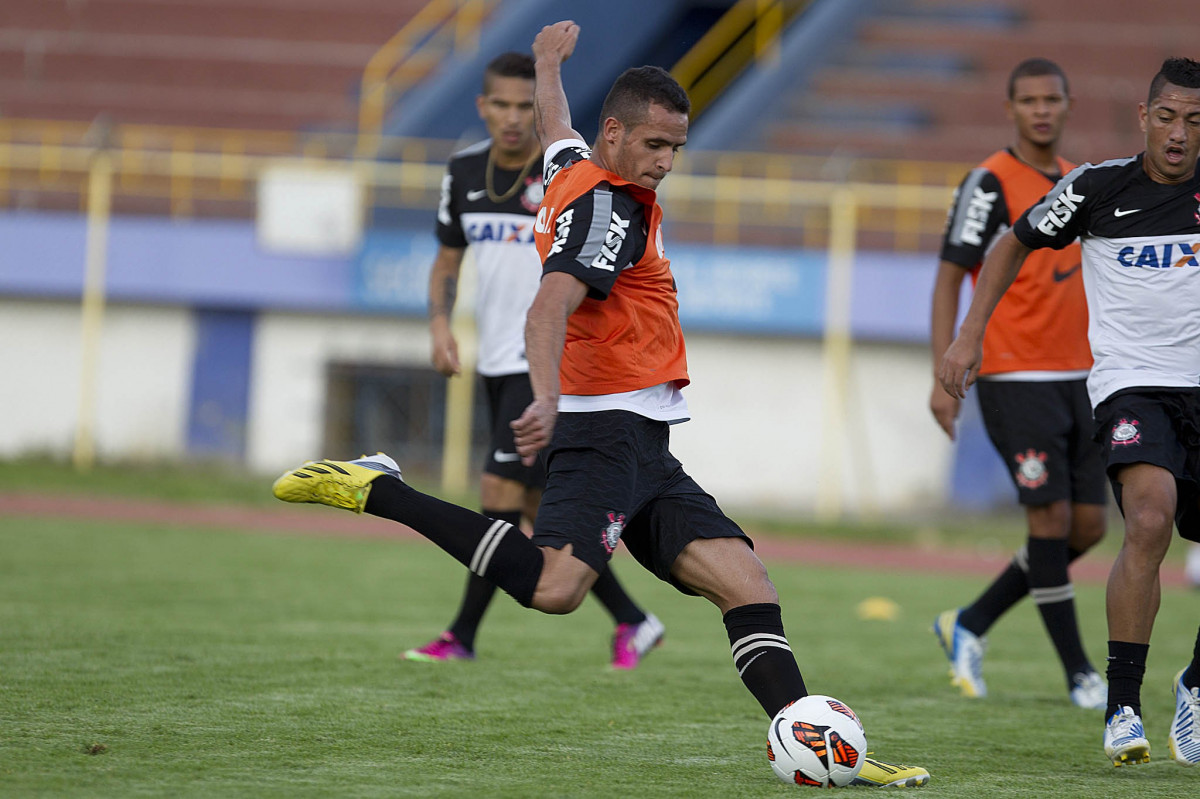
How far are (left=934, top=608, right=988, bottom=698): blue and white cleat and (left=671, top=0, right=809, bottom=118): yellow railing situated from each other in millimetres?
18453

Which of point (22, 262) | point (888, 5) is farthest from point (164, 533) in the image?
point (888, 5)

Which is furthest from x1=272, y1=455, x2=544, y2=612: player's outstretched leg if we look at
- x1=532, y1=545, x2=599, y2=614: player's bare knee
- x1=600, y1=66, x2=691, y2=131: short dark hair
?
x1=600, y1=66, x2=691, y2=131: short dark hair

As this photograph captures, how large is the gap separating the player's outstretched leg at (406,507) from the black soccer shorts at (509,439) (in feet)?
6.53

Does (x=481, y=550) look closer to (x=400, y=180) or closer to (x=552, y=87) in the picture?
(x=552, y=87)

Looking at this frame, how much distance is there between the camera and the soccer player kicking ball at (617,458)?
13.7ft

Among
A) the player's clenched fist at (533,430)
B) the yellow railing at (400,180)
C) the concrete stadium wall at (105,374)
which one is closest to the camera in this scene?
the player's clenched fist at (533,430)

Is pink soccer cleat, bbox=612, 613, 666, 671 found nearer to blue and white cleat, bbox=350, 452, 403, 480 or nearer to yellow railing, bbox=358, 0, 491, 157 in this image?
blue and white cleat, bbox=350, 452, 403, 480

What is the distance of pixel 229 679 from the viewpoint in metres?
5.50

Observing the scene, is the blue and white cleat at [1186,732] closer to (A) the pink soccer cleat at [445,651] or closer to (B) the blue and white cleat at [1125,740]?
(B) the blue and white cleat at [1125,740]

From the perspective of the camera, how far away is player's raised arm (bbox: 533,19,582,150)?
191 inches

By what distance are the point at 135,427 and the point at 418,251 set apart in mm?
4143

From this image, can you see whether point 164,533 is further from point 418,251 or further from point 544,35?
point 544,35

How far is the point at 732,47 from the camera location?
24.9 meters

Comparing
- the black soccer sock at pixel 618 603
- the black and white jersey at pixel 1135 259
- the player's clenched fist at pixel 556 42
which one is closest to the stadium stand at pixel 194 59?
the black soccer sock at pixel 618 603
